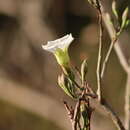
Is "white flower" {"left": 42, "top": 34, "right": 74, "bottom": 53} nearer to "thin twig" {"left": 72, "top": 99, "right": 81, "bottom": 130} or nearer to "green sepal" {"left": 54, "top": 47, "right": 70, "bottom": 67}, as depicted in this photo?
"green sepal" {"left": 54, "top": 47, "right": 70, "bottom": 67}

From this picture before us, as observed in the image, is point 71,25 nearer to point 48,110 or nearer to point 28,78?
point 28,78

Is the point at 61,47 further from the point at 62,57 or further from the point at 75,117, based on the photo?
the point at 75,117

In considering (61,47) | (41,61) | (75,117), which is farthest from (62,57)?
(41,61)

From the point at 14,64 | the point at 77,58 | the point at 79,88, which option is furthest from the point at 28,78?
the point at 79,88

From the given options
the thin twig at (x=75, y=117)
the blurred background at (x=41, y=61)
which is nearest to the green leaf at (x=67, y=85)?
the thin twig at (x=75, y=117)

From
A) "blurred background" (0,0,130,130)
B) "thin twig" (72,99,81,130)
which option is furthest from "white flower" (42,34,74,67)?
"blurred background" (0,0,130,130)

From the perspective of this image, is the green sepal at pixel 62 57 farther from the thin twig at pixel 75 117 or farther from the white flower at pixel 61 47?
the thin twig at pixel 75 117
